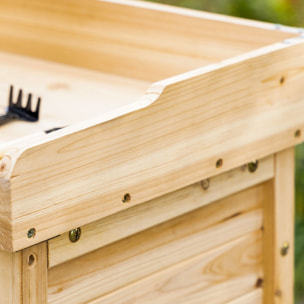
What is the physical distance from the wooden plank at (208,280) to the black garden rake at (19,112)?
358 millimetres

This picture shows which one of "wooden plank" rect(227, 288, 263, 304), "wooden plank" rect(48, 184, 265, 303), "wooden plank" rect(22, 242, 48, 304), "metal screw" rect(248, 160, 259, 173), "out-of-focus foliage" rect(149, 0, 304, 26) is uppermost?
"out-of-focus foliage" rect(149, 0, 304, 26)

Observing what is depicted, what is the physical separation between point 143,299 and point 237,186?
0.24 meters

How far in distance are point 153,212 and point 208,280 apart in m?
0.21

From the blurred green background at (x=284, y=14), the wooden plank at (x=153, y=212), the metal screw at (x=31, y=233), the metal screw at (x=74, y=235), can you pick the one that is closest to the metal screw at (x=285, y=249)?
the wooden plank at (x=153, y=212)

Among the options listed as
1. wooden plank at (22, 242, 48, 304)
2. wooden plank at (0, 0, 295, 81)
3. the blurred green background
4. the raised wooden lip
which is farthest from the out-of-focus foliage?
wooden plank at (22, 242, 48, 304)

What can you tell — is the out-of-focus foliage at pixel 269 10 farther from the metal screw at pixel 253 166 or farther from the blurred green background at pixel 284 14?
the metal screw at pixel 253 166

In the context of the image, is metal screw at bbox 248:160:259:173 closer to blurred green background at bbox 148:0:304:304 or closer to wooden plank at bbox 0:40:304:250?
wooden plank at bbox 0:40:304:250

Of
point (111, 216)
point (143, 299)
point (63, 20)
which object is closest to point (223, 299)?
point (143, 299)

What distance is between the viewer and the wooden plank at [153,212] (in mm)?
1077

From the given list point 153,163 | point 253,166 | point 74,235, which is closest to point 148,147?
point 153,163

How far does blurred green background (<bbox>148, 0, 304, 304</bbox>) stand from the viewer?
2.31m

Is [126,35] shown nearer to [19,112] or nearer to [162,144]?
[19,112]

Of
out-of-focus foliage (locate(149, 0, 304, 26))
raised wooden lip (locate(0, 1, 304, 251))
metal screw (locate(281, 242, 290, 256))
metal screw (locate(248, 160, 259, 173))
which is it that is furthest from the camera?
out-of-focus foliage (locate(149, 0, 304, 26))

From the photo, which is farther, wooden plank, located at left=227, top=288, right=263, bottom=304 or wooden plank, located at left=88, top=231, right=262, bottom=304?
wooden plank, located at left=227, top=288, right=263, bottom=304
